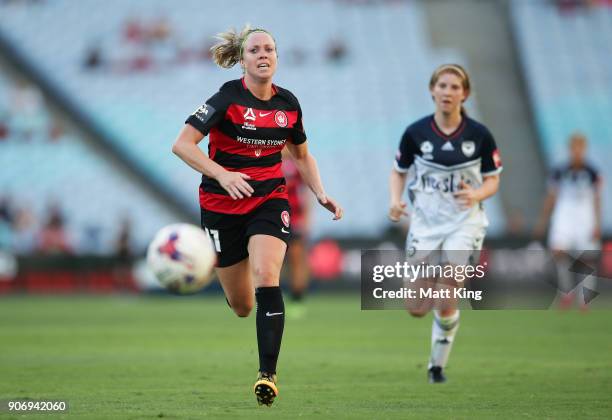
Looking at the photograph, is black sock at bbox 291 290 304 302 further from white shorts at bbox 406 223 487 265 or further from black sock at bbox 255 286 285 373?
black sock at bbox 255 286 285 373

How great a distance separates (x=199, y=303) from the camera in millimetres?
21000

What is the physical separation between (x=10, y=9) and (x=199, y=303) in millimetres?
15428

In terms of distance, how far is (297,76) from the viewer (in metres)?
31.5

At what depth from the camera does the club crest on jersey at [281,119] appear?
284 inches

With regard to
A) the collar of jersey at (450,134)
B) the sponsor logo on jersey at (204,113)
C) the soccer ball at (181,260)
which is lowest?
the soccer ball at (181,260)

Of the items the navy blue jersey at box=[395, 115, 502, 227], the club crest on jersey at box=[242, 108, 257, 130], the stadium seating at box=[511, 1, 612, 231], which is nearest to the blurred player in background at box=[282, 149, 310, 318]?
the navy blue jersey at box=[395, 115, 502, 227]

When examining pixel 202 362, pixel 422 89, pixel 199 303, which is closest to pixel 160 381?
pixel 202 362

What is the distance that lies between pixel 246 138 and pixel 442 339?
244 cm

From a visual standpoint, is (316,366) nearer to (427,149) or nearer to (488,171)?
(427,149)

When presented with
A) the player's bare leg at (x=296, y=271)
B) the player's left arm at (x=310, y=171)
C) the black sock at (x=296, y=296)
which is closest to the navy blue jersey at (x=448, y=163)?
the player's left arm at (x=310, y=171)

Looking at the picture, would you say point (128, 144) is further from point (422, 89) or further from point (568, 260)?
point (568, 260)

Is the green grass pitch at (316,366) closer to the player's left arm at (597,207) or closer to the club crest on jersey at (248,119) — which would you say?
the player's left arm at (597,207)

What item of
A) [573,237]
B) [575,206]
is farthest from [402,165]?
[573,237]

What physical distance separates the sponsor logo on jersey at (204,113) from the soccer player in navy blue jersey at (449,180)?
2187 mm
